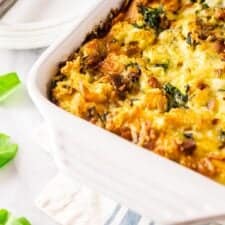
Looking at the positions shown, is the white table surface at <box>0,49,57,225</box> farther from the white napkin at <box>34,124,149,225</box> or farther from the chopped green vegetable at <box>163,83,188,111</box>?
the chopped green vegetable at <box>163,83,188,111</box>

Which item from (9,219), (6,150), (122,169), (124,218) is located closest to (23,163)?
(6,150)

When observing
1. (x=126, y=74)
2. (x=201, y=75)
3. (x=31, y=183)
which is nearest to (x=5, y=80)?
(x=31, y=183)

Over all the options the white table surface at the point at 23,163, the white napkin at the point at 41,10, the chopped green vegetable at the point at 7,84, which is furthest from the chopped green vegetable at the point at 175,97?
the white napkin at the point at 41,10

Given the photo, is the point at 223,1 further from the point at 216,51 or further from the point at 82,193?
the point at 82,193

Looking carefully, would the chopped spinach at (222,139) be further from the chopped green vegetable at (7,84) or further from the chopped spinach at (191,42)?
the chopped green vegetable at (7,84)

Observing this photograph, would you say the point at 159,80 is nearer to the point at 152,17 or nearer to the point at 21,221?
the point at 152,17

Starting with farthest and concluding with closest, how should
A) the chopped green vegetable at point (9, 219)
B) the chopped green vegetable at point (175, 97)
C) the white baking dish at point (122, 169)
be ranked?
the chopped green vegetable at point (9, 219) < the chopped green vegetable at point (175, 97) < the white baking dish at point (122, 169)

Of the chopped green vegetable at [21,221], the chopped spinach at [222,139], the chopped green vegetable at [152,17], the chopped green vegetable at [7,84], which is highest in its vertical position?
the chopped green vegetable at [152,17]

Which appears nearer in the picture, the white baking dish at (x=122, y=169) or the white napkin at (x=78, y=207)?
the white baking dish at (x=122, y=169)
